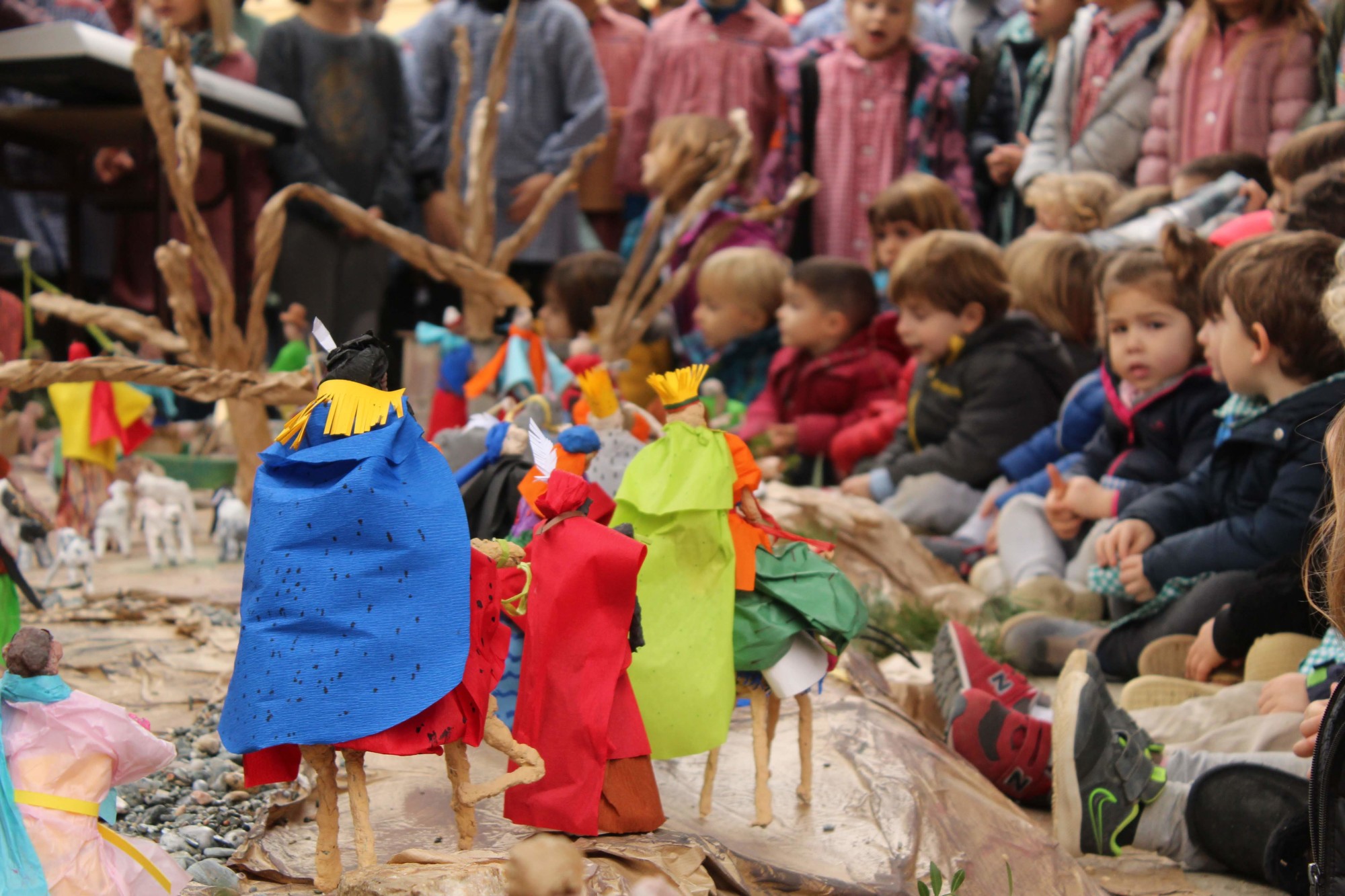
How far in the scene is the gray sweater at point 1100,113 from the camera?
4836 millimetres

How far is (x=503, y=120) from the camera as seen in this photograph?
5781mm

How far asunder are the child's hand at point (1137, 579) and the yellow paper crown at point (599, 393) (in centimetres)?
129

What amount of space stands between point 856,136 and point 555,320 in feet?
5.19

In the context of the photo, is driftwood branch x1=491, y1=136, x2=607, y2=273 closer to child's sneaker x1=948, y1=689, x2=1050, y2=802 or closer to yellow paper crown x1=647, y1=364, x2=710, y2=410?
yellow paper crown x1=647, y1=364, x2=710, y2=410

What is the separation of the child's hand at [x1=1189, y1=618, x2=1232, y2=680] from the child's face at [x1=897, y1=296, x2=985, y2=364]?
1790 mm

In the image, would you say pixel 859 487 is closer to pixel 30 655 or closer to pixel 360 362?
pixel 360 362

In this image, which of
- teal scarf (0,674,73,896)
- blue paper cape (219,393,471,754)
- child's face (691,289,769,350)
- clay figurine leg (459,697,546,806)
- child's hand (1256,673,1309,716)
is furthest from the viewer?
child's face (691,289,769,350)

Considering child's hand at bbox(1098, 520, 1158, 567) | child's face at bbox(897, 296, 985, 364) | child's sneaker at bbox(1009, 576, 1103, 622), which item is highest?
child's face at bbox(897, 296, 985, 364)

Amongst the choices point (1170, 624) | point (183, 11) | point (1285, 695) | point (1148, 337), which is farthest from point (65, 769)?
point (183, 11)

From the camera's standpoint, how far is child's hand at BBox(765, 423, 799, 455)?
5098 millimetres

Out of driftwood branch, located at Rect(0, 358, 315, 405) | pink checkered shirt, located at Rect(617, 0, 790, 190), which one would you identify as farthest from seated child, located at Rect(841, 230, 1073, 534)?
driftwood branch, located at Rect(0, 358, 315, 405)

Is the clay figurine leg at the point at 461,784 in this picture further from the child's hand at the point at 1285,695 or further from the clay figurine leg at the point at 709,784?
the child's hand at the point at 1285,695

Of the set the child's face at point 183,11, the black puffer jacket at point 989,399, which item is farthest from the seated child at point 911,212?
the child's face at point 183,11

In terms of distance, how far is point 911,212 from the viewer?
4.95 meters
